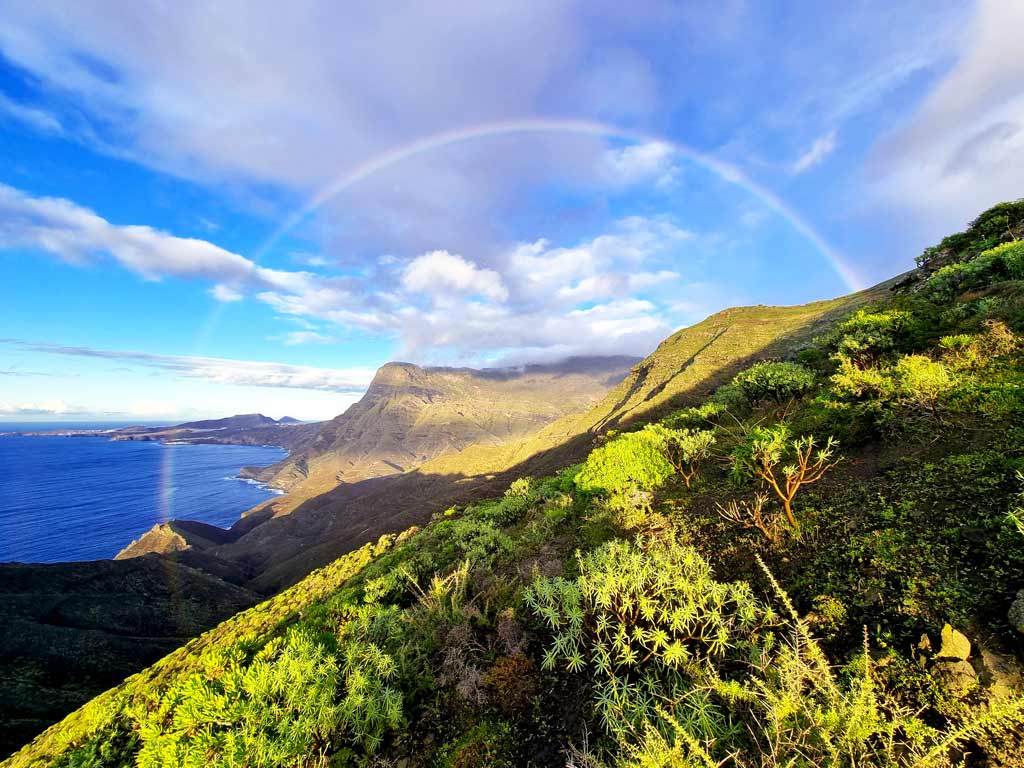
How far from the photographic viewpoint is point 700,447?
11.0m

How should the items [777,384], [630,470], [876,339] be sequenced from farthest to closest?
[777,384] → [630,470] → [876,339]

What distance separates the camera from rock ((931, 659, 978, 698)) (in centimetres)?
324

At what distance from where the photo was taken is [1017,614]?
3.44 meters

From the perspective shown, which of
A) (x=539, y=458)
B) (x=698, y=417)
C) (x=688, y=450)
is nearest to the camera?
(x=688, y=450)

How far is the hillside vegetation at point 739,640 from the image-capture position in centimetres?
326

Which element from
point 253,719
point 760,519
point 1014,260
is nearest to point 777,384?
point 1014,260

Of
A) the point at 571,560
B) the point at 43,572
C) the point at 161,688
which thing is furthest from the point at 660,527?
the point at 43,572

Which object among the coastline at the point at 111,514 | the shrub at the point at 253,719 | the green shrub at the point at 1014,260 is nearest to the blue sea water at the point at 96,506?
the coastline at the point at 111,514

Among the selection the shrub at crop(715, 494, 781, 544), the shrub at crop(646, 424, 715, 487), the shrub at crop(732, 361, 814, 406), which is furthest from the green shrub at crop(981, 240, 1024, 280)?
the shrub at crop(715, 494, 781, 544)

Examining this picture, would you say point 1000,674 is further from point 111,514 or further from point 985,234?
point 111,514

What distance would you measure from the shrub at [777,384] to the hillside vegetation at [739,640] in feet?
6.89

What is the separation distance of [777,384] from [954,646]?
10826mm

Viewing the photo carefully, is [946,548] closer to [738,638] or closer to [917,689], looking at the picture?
[917,689]

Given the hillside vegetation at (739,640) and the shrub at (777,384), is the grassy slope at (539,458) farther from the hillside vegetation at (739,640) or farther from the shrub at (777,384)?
the shrub at (777,384)
